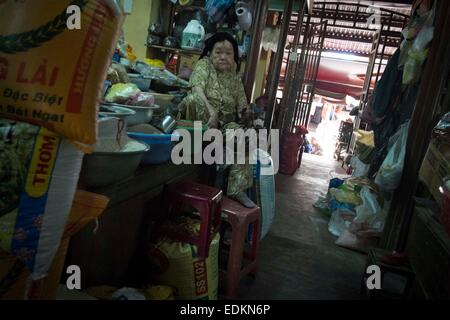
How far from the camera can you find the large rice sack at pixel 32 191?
0.88 m

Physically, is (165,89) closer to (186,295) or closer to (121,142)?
(121,142)

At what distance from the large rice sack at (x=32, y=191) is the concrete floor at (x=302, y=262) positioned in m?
1.61

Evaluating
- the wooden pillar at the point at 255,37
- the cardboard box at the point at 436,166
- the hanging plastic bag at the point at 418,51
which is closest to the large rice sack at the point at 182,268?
the cardboard box at the point at 436,166

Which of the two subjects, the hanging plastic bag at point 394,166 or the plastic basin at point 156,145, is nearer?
the plastic basin at point 156,145

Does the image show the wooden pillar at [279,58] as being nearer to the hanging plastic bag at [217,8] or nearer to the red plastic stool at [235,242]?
the hanging plastic bag at [217,8]

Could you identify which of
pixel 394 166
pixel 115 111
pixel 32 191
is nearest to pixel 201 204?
pixel 115 111

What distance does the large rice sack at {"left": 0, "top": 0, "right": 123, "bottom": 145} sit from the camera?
890 mm

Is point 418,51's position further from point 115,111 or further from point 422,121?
point 115,111

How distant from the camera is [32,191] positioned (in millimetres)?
899

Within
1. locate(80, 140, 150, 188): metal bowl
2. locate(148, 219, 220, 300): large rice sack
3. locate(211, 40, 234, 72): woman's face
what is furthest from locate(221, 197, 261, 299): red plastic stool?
locate(211, 40, 234, 72): woman's face

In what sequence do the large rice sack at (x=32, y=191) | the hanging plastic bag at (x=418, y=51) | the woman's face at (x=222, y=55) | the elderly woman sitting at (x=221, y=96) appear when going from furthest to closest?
the hanging plastic bag at (x=418, y=51)
the woman's face at (x=222, y=55)
the elderly woman sitting at (x=221, y=96)
the large rice sack at (x=32, y=191)

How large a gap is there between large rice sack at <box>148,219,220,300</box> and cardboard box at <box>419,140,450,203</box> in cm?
122

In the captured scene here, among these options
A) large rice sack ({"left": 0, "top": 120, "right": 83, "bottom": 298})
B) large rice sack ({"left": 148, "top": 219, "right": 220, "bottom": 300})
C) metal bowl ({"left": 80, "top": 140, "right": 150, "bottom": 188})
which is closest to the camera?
large rice sack ({"left": 0, "top": 120, "right": 83, "bottom": 298})

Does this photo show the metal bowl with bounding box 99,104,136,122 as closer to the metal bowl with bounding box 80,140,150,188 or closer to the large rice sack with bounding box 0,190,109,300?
the metal bowl with bounding box 80,140,150,188
